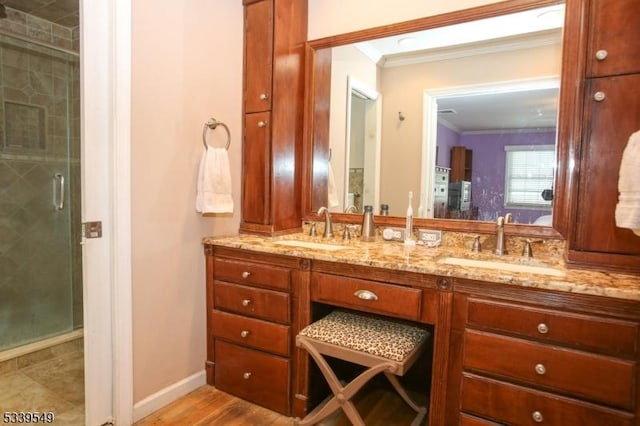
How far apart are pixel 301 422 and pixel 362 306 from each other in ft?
2.03

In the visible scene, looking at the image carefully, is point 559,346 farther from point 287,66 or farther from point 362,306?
point 287,66

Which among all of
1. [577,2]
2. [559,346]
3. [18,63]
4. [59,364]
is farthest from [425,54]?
[59,364]

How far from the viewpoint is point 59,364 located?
2250 millimetres

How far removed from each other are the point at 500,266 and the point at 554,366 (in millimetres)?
436

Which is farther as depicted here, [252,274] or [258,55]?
[258,55]

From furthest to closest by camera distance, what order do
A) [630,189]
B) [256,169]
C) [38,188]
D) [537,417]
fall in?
1. [38,188]
2. [256,169]
3. [537,417]
4. [630,189]

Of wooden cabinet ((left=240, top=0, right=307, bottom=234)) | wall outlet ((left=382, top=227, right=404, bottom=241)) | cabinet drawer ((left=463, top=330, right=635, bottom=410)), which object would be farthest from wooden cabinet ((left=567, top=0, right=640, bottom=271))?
wooden cabinet ((left=240, top=0, right=307, bottom=234))

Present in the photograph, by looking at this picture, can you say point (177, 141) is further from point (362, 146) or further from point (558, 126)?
point (558, 126)

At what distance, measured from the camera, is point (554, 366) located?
1198 millimetres

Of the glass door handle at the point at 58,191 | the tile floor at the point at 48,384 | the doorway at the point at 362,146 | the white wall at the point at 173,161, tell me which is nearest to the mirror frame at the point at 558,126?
the doorway at the point at 362,146

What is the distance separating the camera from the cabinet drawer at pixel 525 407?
1.15 metres

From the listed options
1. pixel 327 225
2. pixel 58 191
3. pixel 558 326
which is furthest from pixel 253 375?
pixel 58 191

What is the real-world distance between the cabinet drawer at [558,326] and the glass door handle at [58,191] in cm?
270

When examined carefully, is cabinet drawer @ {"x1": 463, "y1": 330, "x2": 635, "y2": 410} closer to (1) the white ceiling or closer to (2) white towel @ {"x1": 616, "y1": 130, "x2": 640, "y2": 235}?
(2) white towel @ {"x1": 616, "y1": 130, "x2": 640, "y2": 235}
